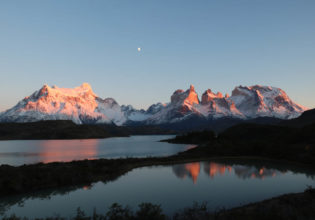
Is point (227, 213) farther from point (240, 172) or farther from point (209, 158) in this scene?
point (209, 158)

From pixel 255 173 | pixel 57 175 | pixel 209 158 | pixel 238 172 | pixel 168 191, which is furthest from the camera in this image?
pixel 209 158

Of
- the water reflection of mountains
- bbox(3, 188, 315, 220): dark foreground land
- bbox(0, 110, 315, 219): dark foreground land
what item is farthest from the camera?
the water reflection of mountains

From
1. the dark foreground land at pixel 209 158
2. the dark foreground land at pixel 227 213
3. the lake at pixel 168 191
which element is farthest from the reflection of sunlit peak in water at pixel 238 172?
the dark foreground land at pixel 227 213

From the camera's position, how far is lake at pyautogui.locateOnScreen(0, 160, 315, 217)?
32.6 m

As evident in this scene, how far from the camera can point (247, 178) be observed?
50500mm

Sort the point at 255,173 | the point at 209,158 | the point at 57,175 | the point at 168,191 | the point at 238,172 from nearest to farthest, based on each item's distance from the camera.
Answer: the point at 168,191 → the point at 57,175 → the point at 255,173 → the point at 238,172 → the point at 209,158

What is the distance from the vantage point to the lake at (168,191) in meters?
32.6

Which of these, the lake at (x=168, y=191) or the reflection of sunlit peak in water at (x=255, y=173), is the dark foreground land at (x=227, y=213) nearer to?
the lake at (x=168, y=191)

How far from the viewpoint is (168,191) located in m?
40.0

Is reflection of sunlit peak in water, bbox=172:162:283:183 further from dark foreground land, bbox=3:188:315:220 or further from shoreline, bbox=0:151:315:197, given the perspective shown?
dark foreground land, bbox=3:188:315:220

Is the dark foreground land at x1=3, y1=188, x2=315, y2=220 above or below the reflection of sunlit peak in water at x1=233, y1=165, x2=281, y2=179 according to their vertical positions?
above

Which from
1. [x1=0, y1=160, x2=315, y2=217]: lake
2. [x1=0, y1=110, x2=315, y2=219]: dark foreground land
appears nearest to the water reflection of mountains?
[x1=0, y1=160, x2=315, y2=217]: lake

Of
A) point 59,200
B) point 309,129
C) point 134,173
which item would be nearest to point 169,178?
point 134,173

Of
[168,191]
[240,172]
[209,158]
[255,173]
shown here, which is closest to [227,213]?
[168,191]
